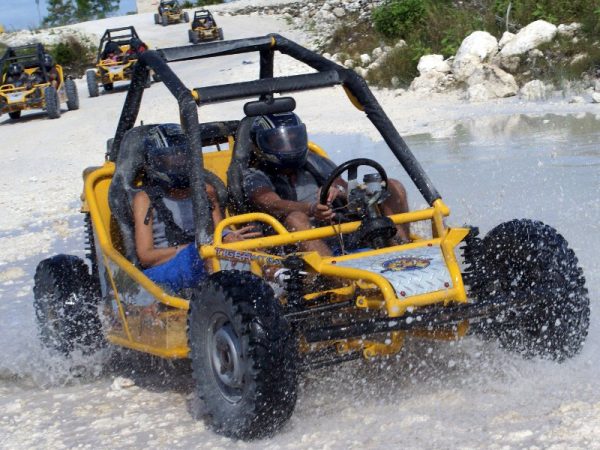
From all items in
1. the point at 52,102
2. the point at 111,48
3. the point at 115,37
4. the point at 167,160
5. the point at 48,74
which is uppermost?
the point at 167,160

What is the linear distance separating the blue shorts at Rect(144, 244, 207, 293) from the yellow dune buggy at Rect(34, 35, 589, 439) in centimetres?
8

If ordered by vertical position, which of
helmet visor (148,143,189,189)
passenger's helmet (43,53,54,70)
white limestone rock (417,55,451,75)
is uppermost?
helmet visor (148,143,189,189)

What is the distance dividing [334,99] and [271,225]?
49.7 ft

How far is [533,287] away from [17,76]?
1909 centimetres

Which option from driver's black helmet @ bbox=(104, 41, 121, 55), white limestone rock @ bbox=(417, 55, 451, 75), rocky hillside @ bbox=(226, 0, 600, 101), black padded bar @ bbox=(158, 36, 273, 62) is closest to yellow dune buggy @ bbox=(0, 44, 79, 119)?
driver's black helmet @ bbox=(104, 41, 121, 55)

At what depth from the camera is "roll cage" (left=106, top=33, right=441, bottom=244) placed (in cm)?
482

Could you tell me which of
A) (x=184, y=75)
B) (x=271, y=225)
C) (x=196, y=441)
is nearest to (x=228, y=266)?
(x=271, y=225)

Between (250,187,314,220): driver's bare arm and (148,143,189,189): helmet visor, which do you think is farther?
(148,143,189,189): helmet visor

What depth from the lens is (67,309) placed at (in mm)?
6023

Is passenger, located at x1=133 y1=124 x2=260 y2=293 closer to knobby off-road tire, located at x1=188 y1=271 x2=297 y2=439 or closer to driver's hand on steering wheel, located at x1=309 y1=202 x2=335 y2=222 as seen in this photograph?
driver's hand on steering wheel, located at x1=309 y1=202 x2=335 y2=222

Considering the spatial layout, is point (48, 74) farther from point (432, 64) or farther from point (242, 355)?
point (242, 355)

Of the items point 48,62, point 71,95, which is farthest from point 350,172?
point 71,95

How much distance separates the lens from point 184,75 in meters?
27.8

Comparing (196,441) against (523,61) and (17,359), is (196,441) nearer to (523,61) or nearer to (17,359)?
(17,359)
